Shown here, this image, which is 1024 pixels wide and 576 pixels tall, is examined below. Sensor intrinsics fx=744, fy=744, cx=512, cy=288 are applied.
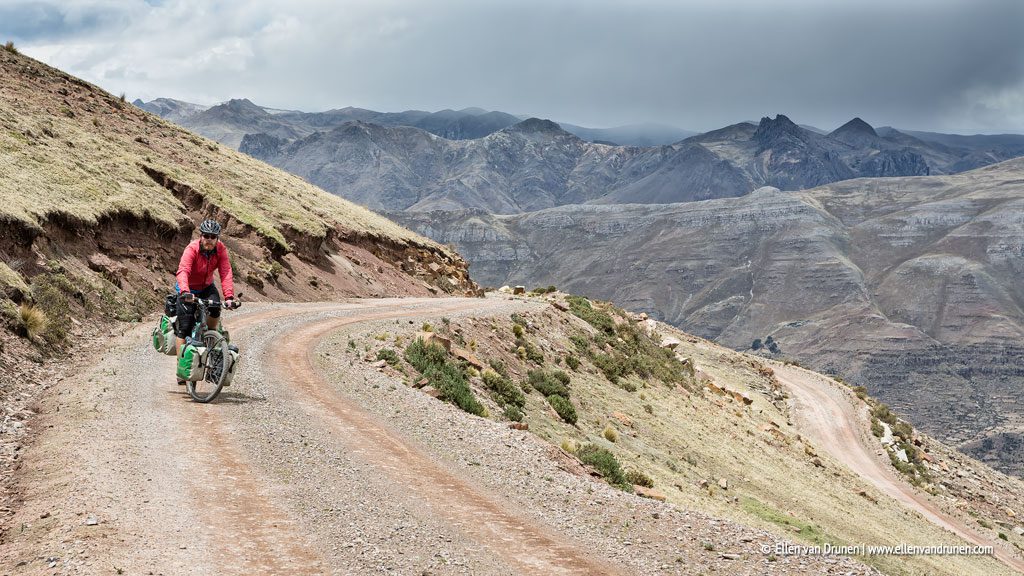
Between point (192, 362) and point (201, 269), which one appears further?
point (201, 269)

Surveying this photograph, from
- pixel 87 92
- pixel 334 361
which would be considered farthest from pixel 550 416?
pixel 87 92

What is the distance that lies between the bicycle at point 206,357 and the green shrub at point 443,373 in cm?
538

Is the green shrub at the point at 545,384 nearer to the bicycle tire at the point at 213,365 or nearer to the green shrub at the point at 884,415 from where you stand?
the bicycle tire at the point at 213,365

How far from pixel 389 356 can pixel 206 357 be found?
259 inches

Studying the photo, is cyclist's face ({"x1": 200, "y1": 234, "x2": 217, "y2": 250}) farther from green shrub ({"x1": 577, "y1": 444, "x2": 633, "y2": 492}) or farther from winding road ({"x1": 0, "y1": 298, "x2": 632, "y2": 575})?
green shrub ({"x1": 577, "y1": 444, "x2": 633, "y2": 492})

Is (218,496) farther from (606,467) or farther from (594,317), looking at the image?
(594,317)

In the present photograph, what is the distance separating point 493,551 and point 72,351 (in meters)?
14.7

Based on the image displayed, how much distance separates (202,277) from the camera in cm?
1381

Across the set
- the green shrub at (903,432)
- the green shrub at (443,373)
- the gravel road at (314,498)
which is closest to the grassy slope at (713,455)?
the green shrub at (443,373)

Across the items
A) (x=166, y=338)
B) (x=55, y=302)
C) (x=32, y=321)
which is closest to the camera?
(x=166, y=338)

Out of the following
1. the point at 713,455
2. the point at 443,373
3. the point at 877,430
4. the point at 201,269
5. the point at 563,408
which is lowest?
the point at 877,430

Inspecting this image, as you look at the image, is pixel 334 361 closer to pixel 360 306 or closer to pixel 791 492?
pixel 360 306

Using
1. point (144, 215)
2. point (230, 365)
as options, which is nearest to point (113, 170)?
point (144, 215)

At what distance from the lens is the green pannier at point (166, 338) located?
14.1 meters
